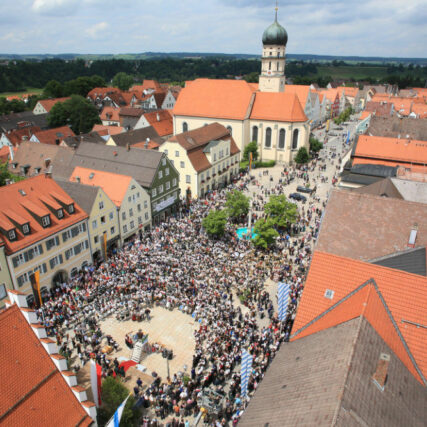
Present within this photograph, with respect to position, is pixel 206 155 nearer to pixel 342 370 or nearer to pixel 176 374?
pixel 176 374

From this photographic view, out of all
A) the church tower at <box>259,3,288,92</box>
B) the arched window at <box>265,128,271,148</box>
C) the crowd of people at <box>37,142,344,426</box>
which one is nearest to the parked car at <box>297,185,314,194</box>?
the crowd of people at <box>37,142,344,426</box>

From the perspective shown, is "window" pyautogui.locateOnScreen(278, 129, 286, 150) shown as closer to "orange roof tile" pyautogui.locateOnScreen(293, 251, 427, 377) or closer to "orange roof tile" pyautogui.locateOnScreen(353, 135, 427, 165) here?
"orange roof tile" pyautogui.locateOnScreen(353, 135, 427, 165)

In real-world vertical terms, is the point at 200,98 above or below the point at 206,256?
above

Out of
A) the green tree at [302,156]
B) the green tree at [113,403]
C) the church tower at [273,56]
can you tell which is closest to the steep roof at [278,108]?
the green tree at [302,156]

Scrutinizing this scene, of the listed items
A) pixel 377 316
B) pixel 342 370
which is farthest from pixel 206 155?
pixel 342 370

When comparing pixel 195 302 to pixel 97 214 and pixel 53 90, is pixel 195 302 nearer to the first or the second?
pixel 97 214

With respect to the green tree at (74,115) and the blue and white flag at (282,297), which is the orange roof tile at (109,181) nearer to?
the blue and white flag at (282,297)

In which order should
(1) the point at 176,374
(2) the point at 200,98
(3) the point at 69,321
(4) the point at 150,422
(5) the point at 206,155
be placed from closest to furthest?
1. (4) the point at 150,422
2. (1) the point at 176,374
3. (3) the point at 69,321
4. (5) the point at 206,155
5. (2) the point at 200,98
